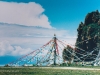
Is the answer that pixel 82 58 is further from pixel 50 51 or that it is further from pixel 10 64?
pixel 10 64

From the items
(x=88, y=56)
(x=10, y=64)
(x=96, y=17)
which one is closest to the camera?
(x=10, y=64)

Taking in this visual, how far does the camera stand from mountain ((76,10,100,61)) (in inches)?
1144

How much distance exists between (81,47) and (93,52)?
1.22 metres

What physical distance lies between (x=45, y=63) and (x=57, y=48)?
1392 millimetres

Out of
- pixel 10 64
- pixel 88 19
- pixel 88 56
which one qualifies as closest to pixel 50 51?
pixel 10 64

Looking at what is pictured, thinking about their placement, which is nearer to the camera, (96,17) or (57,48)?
(57,48)

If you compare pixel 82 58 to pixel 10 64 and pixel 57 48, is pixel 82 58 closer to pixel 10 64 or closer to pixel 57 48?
pixel 57 48

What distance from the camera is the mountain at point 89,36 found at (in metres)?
29.0

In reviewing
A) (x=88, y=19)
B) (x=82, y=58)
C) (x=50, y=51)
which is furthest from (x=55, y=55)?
(x=88, y=19)

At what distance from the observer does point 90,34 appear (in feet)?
97.5

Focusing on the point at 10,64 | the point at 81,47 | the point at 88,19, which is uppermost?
the point at 88,19

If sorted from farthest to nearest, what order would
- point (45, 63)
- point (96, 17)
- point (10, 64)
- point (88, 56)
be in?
1. point (96, 17)
2. point (88, 56)
3. point (45, 63)
4. point (10, 64)

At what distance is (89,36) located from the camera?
2969cm

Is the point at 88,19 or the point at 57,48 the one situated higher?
the point at 88,19
